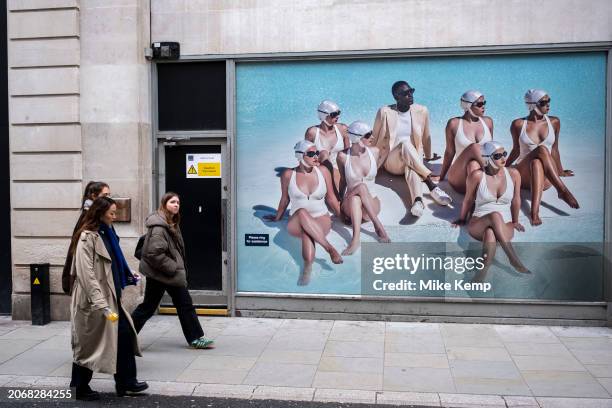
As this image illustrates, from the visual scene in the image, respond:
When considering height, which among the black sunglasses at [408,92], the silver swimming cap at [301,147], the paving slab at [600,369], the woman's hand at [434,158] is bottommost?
the paving slab at [600,369]

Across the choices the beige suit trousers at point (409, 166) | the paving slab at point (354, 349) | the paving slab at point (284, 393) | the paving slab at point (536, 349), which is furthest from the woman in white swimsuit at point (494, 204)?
the paving slab at point (284, 393)

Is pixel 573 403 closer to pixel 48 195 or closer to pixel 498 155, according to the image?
pixel 498 155

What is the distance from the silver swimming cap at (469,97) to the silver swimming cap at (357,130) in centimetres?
132

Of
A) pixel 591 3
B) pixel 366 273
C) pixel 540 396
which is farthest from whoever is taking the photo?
pixel 366 273

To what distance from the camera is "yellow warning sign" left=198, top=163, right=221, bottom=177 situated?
30.9 ft

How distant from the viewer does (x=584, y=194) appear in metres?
8.57

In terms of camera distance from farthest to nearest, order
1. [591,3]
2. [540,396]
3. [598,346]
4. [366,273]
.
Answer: [366,273]
[591,3]
[598,346]
[540,396]

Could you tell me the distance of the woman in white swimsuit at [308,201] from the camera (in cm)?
913

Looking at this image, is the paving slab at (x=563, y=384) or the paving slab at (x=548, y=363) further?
the paving slab at (x=548, y=363)

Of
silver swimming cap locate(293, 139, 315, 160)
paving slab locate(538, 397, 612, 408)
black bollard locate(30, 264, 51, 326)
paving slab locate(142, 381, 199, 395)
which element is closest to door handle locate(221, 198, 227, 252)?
silver swimming cap locate(293, 139, 315, 160)

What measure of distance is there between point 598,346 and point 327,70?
16.3 ft

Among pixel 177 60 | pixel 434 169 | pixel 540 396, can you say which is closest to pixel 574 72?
pixel 434 169

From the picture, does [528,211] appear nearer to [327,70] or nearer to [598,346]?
[598,346]

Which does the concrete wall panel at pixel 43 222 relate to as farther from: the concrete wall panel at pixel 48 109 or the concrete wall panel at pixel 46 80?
the concrete wall panel at pixel 46 80
